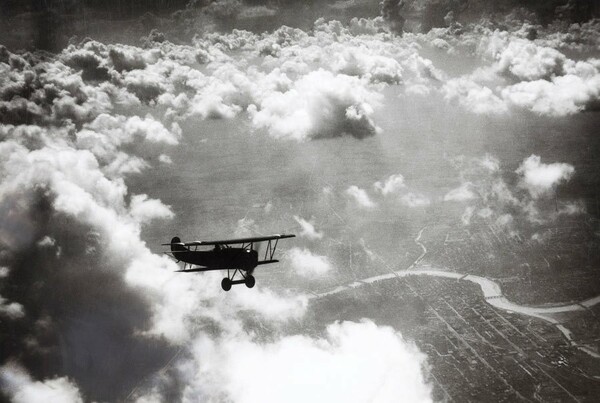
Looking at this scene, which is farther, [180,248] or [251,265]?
[180,248]

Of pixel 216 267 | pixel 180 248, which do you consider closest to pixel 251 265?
pixel 216 267

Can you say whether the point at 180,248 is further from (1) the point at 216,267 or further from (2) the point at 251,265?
(2) the point at 251,265

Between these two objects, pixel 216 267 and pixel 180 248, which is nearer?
pixel 216 267
